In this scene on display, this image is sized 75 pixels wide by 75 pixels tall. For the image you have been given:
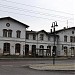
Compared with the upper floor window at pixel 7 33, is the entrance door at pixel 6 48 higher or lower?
lower

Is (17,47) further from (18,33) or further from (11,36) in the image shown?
(18,33)

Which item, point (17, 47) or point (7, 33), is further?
point (17, 47)

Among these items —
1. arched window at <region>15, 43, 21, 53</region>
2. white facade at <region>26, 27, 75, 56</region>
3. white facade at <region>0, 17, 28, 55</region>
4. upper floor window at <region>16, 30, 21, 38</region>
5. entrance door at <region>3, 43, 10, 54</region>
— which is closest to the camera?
entrance door at <region>3, 43, 10, 54</region>

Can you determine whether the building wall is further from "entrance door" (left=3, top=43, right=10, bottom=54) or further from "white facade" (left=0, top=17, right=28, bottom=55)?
"entrance door" (left=3, top=43, right=10, bottom=54)

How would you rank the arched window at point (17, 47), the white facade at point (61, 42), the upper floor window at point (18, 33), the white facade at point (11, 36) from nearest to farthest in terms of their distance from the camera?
the white facade at point (11, 36)
the arched window at point (17, 47)
the upper floor window at point (18, 33)
the white facade at point (61, 42)

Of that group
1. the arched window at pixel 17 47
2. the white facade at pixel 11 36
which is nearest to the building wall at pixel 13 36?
the white facade at pixel 11 36

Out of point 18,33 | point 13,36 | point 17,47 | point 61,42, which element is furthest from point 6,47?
point 61,42

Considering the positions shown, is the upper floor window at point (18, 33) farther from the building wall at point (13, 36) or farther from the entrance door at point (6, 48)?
the entrance door at point (6, 48)

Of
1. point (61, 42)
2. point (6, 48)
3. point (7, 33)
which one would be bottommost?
A: point (6, 48)

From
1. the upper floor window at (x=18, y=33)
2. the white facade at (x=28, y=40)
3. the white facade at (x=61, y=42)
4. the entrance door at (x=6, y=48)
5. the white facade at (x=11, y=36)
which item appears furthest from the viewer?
the white facade at (x=61, y=42)

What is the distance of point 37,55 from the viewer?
194 feet

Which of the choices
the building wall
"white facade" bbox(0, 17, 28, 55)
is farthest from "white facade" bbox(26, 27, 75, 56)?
"white facade" bbox(0, 17, 28, 55)

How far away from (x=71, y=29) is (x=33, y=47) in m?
14.0

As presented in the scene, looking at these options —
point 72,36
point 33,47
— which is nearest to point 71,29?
point 72,36
